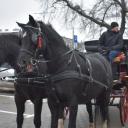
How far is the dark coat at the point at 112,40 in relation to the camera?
816 cm

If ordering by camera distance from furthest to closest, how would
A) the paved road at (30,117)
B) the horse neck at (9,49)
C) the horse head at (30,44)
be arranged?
the paved road at (30,117) < the horse neck at (9,49) < the horse head at (30,44)

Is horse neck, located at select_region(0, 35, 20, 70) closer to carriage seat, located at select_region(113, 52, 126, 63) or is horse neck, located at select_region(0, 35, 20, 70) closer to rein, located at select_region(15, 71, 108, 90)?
rein, located at select_region(15, 71, 108, 90)

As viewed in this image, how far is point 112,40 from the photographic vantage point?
324 inches

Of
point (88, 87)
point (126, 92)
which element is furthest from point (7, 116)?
point (88, 87)

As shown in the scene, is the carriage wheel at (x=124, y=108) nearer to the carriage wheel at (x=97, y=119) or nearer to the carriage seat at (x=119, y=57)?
the carriage wheel at (x=97, y=119)

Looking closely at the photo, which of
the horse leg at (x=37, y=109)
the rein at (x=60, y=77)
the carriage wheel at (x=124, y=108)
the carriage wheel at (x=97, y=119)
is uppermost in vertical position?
the rein at (x=60, y=77)

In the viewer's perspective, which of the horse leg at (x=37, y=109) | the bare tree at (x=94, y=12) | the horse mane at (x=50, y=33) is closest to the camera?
the horse mane at (x=50, y=33)

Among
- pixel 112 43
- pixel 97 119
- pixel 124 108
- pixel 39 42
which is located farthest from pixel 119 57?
pixel 39 42

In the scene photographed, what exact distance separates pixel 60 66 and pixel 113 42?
2.67 metres

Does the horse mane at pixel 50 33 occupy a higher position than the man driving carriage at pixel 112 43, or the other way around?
the horse mane at pixel 50 33

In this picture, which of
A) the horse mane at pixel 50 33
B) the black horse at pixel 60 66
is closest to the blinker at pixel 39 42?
the black horse at pixel 60 66

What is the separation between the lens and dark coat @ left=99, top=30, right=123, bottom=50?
8156mm

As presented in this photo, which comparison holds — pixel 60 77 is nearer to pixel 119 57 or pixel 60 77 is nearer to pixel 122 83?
pixel 119 57

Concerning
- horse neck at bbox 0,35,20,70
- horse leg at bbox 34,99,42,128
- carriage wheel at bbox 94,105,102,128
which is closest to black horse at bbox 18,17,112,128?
horse leg at bbox 34,99,42,128
